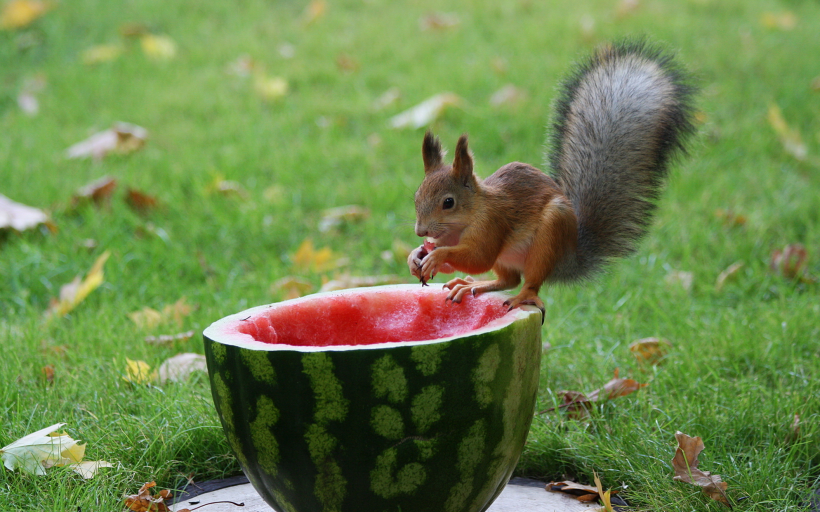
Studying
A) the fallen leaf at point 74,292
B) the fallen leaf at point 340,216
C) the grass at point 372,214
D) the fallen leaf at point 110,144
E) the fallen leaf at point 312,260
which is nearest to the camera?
the grass at point 372,214

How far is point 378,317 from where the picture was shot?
7.09 ft

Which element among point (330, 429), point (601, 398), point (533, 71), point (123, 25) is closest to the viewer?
point (330, 429)

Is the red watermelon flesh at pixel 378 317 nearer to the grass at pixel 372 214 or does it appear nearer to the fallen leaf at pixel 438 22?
the grass at pixel 372 214

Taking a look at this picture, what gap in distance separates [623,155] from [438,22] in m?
5.30

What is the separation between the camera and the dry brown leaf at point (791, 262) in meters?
3.62

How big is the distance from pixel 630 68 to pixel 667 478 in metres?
1.13

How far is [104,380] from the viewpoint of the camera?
2676 millimetres

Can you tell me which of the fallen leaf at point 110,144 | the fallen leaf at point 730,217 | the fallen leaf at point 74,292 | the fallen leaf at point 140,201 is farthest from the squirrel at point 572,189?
the fallen leaf at point 110,144

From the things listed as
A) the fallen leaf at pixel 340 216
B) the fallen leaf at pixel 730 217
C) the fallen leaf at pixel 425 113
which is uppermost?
the fallen leaf at pixel 425 113

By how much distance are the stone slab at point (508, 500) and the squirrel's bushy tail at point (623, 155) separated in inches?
23.6

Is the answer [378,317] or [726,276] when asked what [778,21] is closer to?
[726,276]

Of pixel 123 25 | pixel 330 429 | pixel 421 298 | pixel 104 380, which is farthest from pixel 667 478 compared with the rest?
pixel 123 25

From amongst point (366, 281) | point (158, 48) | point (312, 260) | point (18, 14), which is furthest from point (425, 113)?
point (18, 14)

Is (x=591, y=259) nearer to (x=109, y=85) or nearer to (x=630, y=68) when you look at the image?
(x=630, y=68)
